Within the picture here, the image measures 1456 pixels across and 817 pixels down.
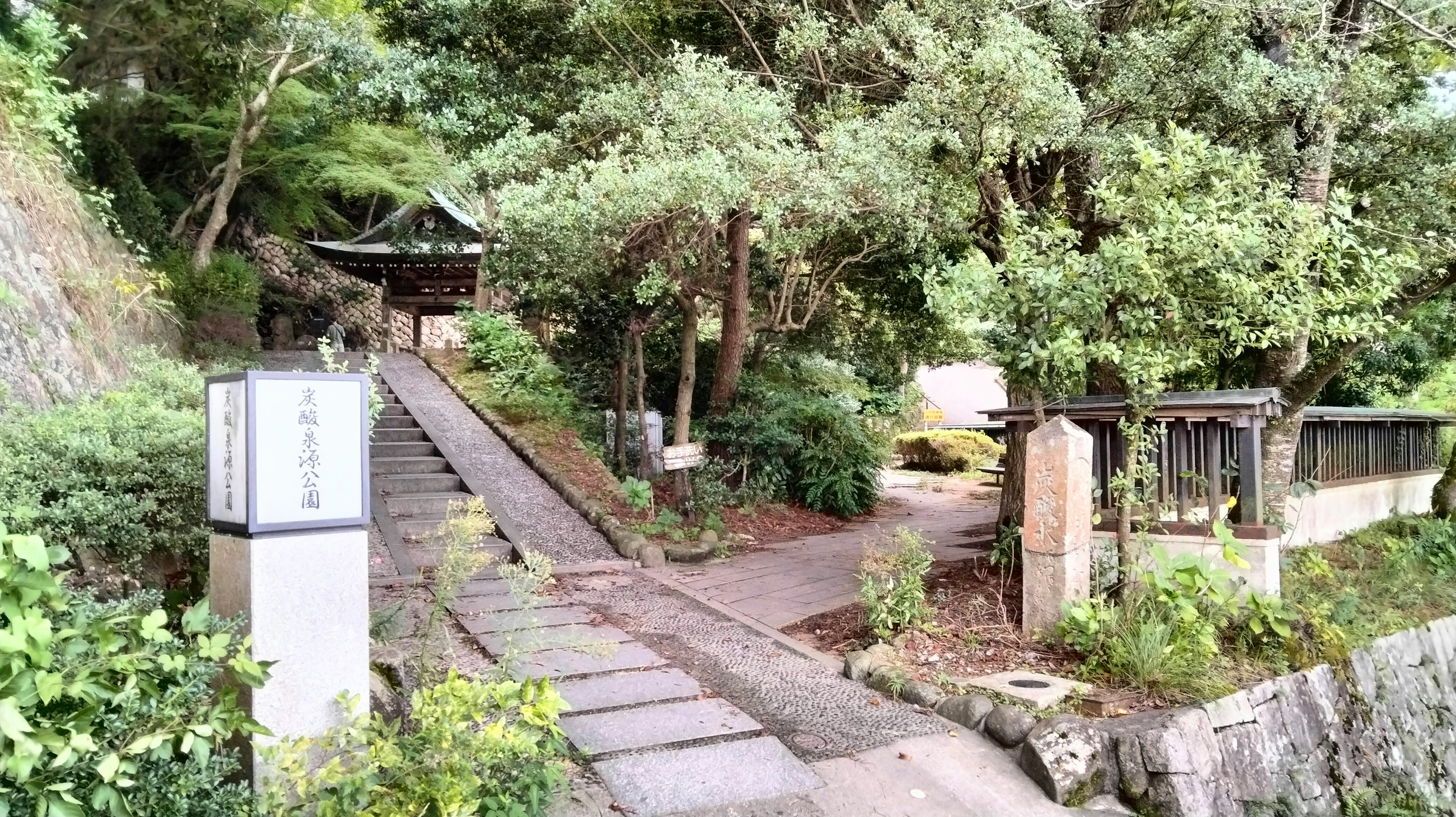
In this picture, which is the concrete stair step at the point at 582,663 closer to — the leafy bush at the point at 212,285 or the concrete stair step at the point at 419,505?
the concrete stair step at the point at 419,505

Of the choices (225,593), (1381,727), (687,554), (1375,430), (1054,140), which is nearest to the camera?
(225,593)

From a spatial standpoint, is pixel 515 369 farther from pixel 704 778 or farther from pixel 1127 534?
pixel 704 778

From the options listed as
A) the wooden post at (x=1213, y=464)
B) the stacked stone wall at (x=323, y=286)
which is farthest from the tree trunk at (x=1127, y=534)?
the stacked stone wall at (x=323, y=286)

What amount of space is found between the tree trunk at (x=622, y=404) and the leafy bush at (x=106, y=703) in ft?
28.9

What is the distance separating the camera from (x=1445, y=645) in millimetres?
7078

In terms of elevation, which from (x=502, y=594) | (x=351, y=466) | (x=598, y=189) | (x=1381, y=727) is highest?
(x=598, y=189)

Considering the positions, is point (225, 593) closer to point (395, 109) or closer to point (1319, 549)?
point (395, 109)

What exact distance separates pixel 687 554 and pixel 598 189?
3787 mm

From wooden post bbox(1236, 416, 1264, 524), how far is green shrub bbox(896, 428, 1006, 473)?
575 inches

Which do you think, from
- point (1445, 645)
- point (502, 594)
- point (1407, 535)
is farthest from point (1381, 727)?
point (502, 594)

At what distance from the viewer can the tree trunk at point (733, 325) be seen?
1080 centimetres

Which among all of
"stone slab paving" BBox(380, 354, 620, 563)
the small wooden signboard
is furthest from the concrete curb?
the small wooden signboard

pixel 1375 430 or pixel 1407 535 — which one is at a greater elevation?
pixel 1375 430

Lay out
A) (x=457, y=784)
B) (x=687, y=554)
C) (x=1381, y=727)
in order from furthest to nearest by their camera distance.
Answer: (x=687, y=554)
(x=1381, y=727)
(x=457, y=784)
